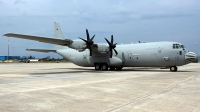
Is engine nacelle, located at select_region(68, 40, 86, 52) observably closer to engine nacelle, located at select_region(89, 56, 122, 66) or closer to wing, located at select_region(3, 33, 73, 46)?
wing, located at select_region(3, 33, 73, 46)

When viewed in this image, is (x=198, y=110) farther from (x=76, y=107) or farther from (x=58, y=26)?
(x=58, y=26)

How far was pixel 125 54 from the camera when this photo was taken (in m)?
29.4

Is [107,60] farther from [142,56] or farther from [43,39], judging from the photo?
[43,39]

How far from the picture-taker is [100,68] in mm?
30922

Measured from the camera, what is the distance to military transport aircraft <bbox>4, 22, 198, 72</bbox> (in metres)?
25.7

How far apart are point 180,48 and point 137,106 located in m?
20.4

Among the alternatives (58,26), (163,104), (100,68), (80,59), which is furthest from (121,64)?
(163,104)

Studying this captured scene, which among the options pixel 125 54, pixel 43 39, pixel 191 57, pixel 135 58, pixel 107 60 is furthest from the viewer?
pixel 107 60

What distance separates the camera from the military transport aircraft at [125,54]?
25.7m

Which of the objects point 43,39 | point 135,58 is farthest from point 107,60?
point 43,39

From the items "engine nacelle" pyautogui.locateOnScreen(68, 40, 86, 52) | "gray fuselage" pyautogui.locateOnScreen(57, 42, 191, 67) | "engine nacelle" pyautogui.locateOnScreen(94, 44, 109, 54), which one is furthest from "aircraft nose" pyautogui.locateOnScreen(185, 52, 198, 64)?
"engine nacelle" pyautogui.locateOnScreen(68, 40, 86, 52)

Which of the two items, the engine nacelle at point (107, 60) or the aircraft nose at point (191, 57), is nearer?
the aircraft nose at point (191, 57)

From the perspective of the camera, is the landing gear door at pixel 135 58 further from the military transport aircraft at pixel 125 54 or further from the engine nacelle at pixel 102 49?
the engine nacelle at pixel 102 49

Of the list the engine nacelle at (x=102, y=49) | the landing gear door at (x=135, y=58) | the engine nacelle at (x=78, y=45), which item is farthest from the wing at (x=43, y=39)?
the landing gear door at (x=135, y=58)
